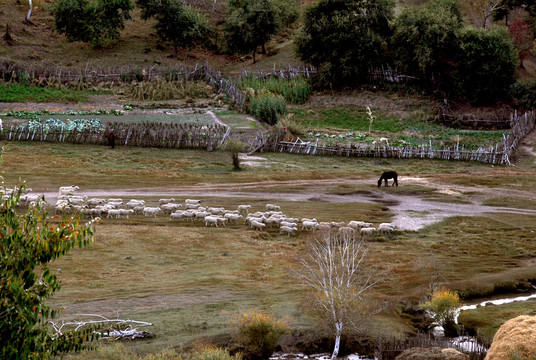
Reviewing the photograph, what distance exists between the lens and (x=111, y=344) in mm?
19656

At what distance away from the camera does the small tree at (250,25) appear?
77375mm

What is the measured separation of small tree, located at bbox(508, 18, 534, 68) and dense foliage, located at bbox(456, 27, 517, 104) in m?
8.05

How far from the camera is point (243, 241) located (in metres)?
32.2

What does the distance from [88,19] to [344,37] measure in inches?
1194

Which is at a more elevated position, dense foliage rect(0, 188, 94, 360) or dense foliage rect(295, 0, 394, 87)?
dense foliage rect(295, 0, 394, 87)

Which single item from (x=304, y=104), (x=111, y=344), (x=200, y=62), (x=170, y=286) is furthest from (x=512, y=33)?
(x=111, y=344)

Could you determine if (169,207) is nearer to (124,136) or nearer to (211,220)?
(211,220)

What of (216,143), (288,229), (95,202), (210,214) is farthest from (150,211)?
(216,143)

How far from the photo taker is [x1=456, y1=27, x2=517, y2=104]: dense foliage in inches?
2653

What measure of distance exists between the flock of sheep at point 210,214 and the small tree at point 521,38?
5115 centimetres

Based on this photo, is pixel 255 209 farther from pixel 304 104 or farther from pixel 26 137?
pixel 304 104

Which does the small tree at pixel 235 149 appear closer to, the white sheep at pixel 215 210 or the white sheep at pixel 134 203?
the white sheep at pixel 215 210

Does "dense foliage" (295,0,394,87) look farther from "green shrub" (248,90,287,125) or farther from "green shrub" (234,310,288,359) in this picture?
"green shrub" (234,310,288,359)

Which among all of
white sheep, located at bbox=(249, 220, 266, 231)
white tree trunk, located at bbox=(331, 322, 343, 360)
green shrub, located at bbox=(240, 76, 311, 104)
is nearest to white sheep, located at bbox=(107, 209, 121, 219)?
white sheep, located at bbox=(249, 220, 266, 231)
